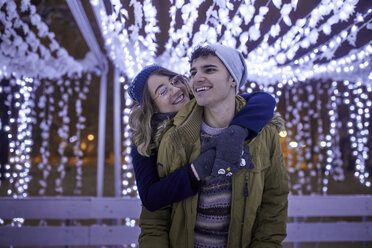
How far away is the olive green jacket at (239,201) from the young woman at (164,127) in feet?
0.21

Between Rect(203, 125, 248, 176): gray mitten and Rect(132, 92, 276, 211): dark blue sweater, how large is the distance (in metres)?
0.08

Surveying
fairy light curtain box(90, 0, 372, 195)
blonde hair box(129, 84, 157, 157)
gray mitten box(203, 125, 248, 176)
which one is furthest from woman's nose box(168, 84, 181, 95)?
fairy light curtain box(90, 0, 372, 195)

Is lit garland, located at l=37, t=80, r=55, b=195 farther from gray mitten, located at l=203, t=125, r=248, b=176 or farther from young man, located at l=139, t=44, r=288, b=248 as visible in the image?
gray mitten, located at l=203, t=125, r=248, b=176

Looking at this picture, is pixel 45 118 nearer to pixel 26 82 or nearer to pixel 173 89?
pixel 26 82

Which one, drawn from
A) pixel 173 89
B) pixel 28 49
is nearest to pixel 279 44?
pixel 173 89

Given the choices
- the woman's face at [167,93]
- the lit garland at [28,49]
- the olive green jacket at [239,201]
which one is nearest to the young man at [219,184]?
the olive green jacket at [239,201]

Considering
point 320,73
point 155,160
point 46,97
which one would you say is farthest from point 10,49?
point 320,73

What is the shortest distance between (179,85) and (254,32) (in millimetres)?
1862

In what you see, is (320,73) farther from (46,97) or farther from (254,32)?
(46,97)

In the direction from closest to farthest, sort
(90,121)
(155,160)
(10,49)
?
(155,160), (10,49), (90,121)

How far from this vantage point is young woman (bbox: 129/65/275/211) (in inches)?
43.6

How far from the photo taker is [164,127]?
52.5 inches

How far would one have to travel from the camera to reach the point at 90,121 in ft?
30.4

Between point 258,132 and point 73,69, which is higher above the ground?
point 73,69
